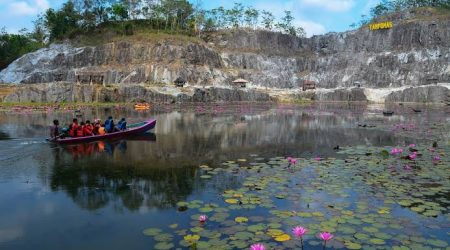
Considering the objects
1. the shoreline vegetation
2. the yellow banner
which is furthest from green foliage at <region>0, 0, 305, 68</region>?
the yellow banner

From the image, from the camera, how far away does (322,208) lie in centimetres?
992

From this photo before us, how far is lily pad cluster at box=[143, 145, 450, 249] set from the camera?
7.89m

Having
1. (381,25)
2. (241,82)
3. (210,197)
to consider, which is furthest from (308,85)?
(210,197)

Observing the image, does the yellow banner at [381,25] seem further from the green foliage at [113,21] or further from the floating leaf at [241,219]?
the floating leaf at [241,219]

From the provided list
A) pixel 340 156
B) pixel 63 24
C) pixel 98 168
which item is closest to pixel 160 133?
pixel 98 168

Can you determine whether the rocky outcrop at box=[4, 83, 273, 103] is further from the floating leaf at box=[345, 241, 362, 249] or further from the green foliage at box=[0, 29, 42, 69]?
the floating leaf at box=[345, 241, 362, 249]

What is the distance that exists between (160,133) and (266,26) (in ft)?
357

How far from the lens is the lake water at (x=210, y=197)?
27.1 ft

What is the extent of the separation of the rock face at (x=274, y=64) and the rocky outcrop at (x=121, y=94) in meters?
0.79

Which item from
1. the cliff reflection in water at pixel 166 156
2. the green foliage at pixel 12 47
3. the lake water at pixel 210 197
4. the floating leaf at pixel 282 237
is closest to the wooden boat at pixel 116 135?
the cliff reflection in water at pixel 166 156

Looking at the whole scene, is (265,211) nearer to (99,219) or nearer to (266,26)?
(99,219)

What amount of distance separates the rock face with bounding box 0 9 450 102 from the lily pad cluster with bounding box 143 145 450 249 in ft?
196

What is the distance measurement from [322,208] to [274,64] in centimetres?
9783

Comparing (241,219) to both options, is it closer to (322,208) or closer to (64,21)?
(322,208)
